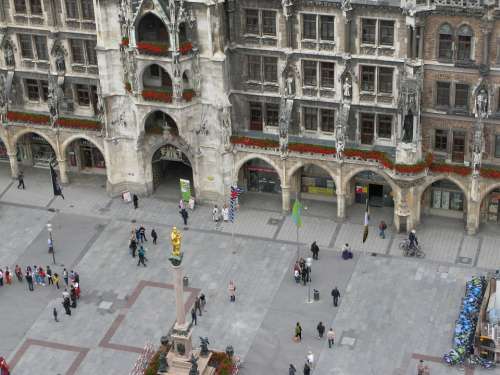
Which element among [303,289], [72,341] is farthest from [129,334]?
[303,289]

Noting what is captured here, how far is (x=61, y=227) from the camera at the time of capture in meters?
99.3

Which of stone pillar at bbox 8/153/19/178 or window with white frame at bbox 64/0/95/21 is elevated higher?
window with white frame at bbox 64/0/95/21

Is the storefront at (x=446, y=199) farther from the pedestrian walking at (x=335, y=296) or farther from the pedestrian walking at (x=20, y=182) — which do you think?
the pedestrian walking at (x=20, y=182)

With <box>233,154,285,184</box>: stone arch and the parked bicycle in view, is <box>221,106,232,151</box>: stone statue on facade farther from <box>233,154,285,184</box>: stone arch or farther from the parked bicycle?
the parked bicycle

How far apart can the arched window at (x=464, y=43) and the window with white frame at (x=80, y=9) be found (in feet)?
103

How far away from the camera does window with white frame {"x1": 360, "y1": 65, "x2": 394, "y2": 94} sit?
298 ft

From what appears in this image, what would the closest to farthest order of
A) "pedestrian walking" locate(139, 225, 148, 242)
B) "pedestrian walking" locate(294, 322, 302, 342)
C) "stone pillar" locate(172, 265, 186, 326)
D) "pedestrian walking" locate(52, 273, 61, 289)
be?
1. "stone pillar" locate(172, 265, 186, 326)
2. "pedestrian walking" locate(294, 322, 302, 342)
3. "pedestrian walking" locate(52, 273, 61, 289)
4. "pedestrian walking" locate(139, 225, 148, 242)

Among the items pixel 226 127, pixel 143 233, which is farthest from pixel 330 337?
pixel 226 127

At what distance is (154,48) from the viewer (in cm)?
9231

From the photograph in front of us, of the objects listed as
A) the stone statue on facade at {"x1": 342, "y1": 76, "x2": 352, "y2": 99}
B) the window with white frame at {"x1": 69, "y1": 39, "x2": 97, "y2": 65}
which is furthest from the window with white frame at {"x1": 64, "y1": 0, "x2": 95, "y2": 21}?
the stone statue on facade at {"x1": 342, "y1": 76, "x2": 352, "y2": 99}

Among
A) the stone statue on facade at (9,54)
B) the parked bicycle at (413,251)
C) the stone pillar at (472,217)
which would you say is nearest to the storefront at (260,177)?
the parked bicycle at (413,251)

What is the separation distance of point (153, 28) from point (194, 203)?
16.4 metres

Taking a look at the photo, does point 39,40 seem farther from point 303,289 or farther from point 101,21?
point 303,289

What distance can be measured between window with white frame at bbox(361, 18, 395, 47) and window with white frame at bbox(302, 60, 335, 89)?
4.02 meters
